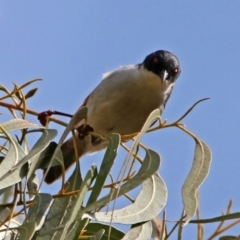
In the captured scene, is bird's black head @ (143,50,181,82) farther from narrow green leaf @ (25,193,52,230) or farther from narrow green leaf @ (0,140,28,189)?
narrow green leaf @ (25,193,52,230)

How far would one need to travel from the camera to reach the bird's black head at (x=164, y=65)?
15.7 ft

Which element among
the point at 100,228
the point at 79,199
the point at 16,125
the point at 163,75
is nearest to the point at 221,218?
the point at 100,228

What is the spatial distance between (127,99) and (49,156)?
5.95 feet

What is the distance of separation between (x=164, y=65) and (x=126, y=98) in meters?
0.69

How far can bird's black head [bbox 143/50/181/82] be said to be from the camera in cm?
477

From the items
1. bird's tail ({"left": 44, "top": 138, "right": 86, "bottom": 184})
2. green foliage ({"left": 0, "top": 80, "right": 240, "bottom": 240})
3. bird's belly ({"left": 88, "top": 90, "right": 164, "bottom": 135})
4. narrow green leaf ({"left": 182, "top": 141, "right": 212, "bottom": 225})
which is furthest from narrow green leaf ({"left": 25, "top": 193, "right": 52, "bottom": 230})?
bird's tail ({"left": 44, "top": 138, "right": 86, "bottom": 184})

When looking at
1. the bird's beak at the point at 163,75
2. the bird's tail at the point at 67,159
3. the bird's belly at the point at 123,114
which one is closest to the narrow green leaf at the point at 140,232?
the bird's belly at the point at 123,114

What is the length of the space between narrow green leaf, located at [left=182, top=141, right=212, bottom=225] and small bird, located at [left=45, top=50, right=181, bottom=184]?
5.36 ft

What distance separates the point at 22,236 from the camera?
192 centimetres

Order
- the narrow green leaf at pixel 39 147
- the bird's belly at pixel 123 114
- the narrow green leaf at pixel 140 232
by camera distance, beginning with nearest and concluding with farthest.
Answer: the narrow green leaf at pixel 39 147
the narrow green leaf at pixel 140 232
the bird's belly at pixel 123 114

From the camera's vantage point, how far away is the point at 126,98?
14.2ft

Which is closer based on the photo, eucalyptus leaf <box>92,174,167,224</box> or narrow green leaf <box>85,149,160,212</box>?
narrow green leaf <box>85,149,160,212</box>

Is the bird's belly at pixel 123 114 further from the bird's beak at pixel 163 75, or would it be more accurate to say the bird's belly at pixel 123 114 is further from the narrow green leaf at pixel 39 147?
the narrow green leaf at pixel 39 147

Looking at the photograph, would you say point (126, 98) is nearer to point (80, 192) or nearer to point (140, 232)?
point (140, 232)
